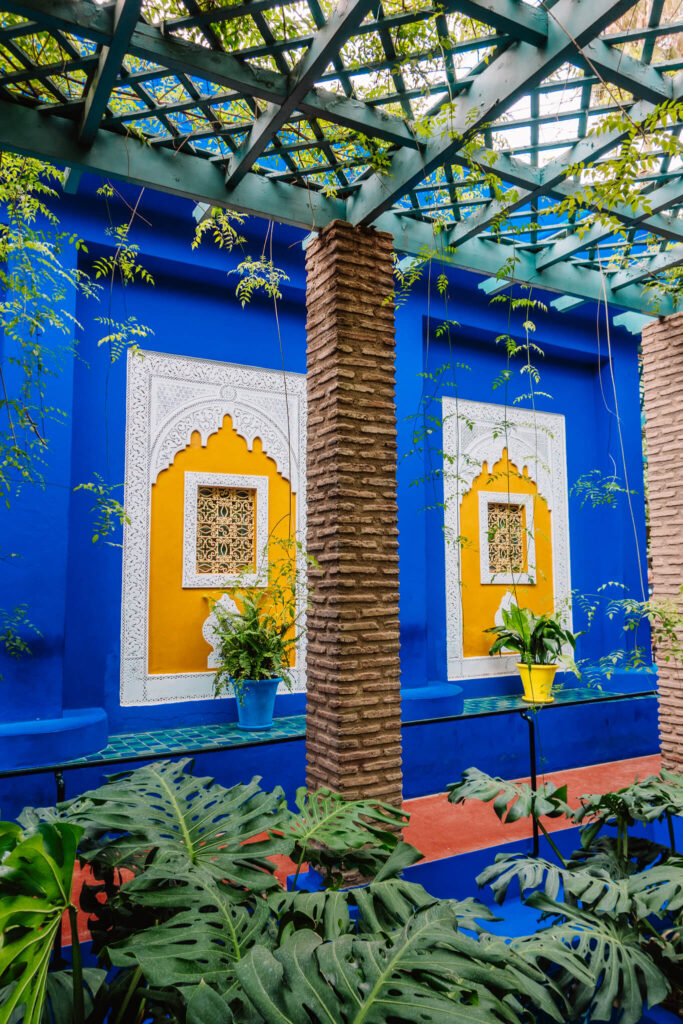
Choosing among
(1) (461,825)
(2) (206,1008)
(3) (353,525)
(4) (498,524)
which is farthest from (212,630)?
(2) (206,1008)

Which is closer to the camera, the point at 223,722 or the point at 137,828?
the point at 137,828

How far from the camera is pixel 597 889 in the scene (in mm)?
2242

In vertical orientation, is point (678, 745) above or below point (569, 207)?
below

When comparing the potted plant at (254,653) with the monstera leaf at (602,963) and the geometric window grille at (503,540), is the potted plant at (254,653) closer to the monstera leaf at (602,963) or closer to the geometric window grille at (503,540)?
the geometric window grille at (503,540)

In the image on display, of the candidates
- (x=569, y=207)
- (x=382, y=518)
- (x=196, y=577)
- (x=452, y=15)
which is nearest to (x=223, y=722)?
(x=196, y=577)

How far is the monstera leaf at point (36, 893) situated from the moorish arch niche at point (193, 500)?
161 inches

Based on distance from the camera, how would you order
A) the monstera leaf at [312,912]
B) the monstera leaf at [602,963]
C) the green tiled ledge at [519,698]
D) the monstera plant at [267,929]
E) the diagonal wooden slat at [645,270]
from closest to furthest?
the monstera plant at [267,929] < the monstera leaf at [312,912] < the monstera leaf at [602,963] < the diagonal wooden slat at [645,270] < the green tiled ledge at [519,698]

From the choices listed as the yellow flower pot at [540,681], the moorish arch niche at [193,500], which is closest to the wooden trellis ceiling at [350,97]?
the moorish arch niche at [193,500]

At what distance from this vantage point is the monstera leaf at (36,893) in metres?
1.19

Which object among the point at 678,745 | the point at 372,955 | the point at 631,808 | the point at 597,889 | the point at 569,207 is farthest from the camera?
the point at 678,745

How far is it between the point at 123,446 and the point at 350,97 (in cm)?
315

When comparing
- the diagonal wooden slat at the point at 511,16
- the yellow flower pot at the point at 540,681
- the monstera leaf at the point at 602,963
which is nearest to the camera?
the monstera leaf at the point at 602,963

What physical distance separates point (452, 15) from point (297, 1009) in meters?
3.31

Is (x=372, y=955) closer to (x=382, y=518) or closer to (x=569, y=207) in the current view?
(x=382, y=518)
